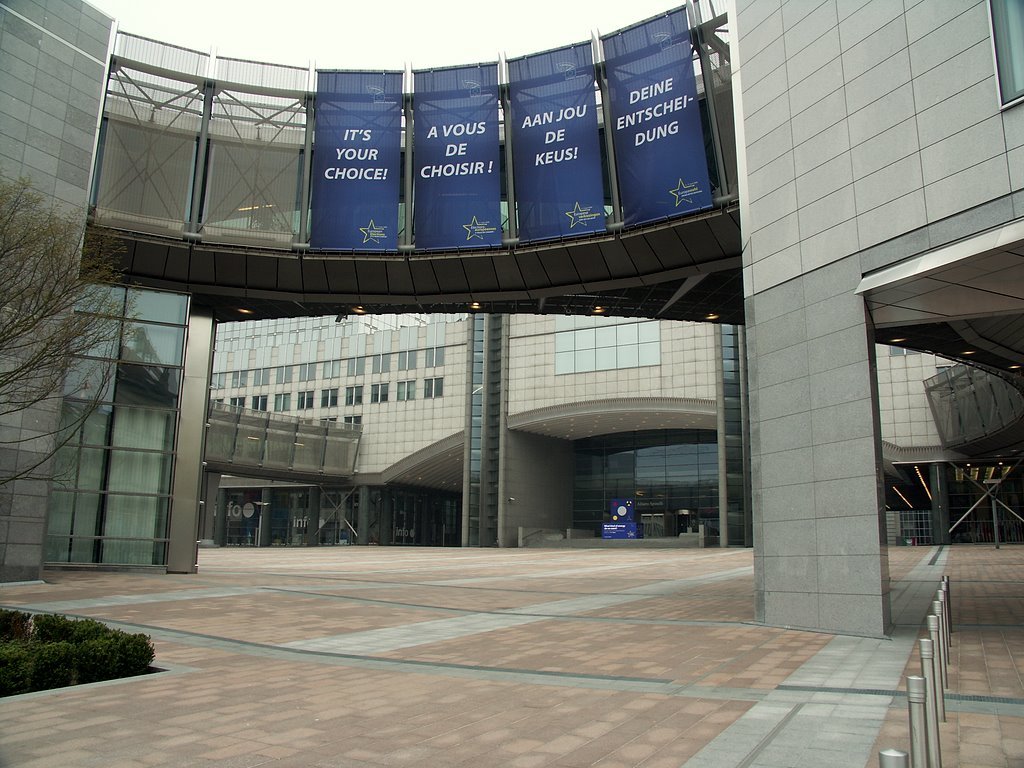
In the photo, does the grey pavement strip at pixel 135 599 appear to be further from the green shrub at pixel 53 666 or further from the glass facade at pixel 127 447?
the green shrub at pixel 53 666

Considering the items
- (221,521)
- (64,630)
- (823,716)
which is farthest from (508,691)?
(221,521)

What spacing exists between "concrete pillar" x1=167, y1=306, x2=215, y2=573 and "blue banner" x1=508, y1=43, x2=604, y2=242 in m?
10.9

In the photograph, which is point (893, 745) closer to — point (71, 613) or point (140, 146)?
point (71, 613)

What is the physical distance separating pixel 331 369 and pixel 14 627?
2612 inches

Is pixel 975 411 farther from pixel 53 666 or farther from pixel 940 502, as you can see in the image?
pixel 53 666

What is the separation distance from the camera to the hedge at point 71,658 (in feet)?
25.3

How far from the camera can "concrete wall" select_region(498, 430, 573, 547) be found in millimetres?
63312

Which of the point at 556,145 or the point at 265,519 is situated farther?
the point at 265,519

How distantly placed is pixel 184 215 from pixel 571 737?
20934mm

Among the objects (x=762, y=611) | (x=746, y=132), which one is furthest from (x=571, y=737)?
(x=746, y=132)

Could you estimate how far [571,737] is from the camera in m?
6.09

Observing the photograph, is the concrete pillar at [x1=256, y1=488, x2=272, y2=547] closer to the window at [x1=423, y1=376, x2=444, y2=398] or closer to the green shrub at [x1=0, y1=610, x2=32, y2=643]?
the window at [x1=423, y1=376, x2=444, y2=398]

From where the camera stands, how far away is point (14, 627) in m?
9.71

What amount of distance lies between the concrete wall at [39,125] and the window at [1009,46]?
A: 1927 cm
